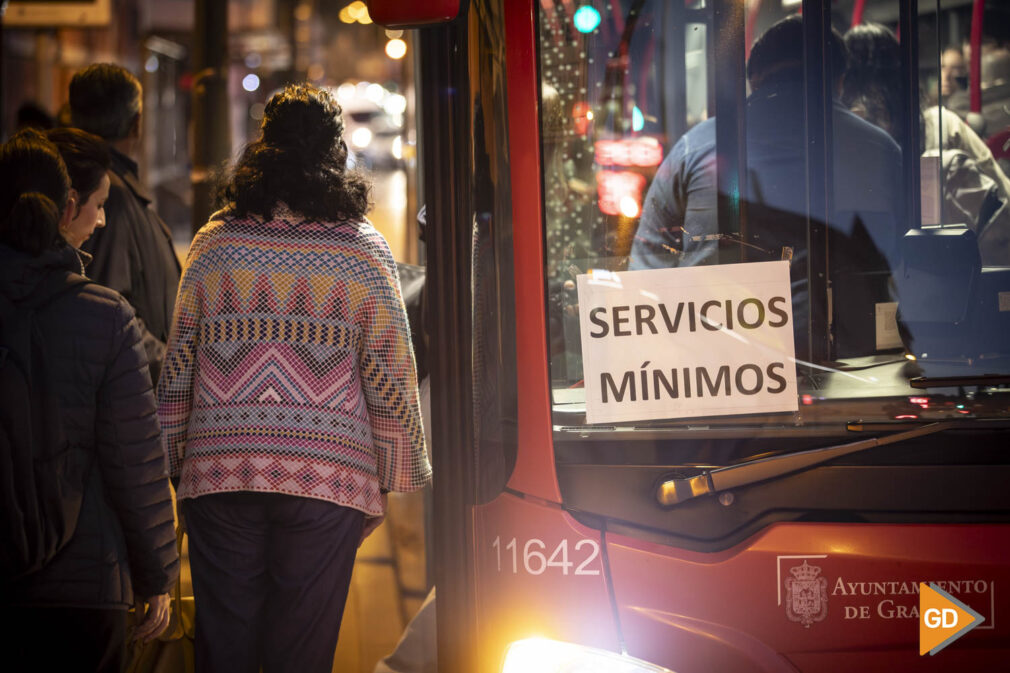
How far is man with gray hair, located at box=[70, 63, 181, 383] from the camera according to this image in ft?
10.6

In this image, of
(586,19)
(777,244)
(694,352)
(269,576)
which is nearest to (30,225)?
(269,576)

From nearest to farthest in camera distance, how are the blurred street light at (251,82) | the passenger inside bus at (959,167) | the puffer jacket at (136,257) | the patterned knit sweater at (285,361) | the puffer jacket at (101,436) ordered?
the passenger inside bus at (959,167) → the puffer jacket at (101,436) → the patterned knit sweater at (285,361) → the puffer jacket at (136,257) → the blurred street light at (251,82)

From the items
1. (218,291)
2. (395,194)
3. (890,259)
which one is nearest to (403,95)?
(218,291)

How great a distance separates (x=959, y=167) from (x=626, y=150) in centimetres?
73

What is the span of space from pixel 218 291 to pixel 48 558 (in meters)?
0.75

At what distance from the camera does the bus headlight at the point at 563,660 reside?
5.52ft

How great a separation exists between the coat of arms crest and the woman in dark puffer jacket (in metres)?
1.55

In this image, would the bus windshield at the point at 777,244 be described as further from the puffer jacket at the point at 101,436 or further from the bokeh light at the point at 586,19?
the puffer jacket at the point at 101,436

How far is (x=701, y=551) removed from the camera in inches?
68.9

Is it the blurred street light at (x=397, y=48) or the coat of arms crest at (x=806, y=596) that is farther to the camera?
the blurred street light at (x=397, y=48)

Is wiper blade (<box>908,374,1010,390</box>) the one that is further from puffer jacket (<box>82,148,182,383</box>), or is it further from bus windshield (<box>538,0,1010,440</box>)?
puffer jacket (<box>82,148,182,383</box>)

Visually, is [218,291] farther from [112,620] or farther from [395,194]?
[395,194]

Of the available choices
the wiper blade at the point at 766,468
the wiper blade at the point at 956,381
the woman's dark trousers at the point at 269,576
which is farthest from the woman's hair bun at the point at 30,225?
the wiper blade at the point at 956,381

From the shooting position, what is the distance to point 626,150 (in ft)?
7.05
